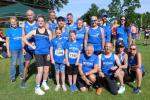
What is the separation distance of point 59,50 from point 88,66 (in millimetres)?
944

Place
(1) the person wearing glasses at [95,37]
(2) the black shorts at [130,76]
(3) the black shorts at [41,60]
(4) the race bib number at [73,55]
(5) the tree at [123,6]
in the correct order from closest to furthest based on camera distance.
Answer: (3) the black shorts at [41,60]
(4) the race bib number at [73,55]
(1) the person wearing glasses at [95,37]
(2) the black shorts at [130,76]
(5) the tree at [123,6]

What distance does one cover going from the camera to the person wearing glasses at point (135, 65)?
9391mm

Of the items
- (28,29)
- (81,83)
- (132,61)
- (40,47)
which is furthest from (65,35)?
(132,61)

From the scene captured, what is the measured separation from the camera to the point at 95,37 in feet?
32.9

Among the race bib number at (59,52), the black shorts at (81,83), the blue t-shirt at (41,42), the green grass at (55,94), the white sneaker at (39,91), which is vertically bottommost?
the green grass at (55,94)

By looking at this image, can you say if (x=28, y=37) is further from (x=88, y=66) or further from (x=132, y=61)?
(x=132, y=61)

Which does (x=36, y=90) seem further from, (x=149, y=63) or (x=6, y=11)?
(x=6, y=11)

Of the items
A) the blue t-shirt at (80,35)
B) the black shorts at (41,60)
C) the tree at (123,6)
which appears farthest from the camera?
the tree at (123,6)

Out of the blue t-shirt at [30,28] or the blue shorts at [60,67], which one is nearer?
the blue shorts at [60,67]

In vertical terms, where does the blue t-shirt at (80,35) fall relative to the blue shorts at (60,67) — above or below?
above

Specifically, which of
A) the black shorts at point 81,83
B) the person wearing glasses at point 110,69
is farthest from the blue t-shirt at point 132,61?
the black shorts at point 81,83

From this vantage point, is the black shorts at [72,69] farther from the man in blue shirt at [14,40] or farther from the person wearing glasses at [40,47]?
the man in blue shirt at [14,40]

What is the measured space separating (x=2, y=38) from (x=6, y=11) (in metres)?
6.79

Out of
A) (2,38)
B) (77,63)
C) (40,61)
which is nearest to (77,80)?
(77,63)
